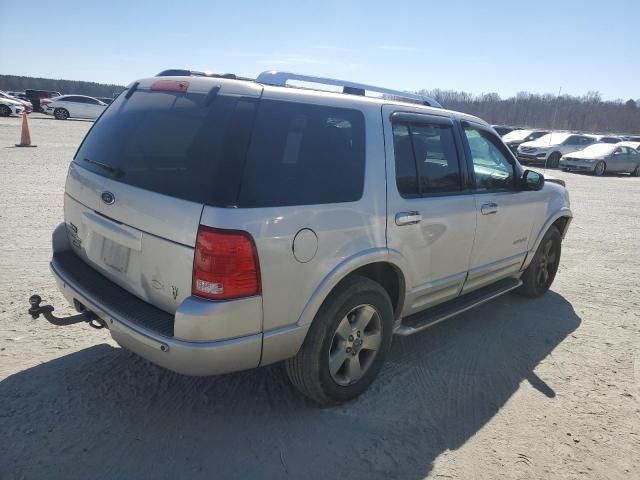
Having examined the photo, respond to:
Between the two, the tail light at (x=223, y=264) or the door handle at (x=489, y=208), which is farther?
the door handle at (x=489, y=208)

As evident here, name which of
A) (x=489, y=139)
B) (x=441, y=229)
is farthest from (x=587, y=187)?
(x=441, y=229)

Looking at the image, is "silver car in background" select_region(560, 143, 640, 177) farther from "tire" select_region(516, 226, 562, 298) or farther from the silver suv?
the silver suv

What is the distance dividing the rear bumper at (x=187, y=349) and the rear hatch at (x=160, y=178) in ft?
0.61

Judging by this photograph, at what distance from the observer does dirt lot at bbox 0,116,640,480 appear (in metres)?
2.60

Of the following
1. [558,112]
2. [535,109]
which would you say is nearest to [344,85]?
[558,112]

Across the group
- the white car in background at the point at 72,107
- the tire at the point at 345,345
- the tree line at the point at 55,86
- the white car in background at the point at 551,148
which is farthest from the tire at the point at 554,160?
the tree line at the point at 55,86

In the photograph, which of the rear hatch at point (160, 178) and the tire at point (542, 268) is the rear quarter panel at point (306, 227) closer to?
the rear hatch at point (160, 178)

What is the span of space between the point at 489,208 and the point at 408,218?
1149 millimetres

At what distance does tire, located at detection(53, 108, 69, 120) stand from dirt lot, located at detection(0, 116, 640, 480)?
31.7 metres

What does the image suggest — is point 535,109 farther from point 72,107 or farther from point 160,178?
point 160,178

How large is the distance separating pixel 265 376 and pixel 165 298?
114 centimetres

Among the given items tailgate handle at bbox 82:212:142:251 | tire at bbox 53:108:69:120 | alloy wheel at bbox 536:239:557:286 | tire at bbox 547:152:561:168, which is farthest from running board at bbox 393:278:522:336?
tire at bbox 53:108:69:120

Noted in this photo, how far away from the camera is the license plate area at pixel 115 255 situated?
2.74 meters

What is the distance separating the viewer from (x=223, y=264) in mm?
2346
